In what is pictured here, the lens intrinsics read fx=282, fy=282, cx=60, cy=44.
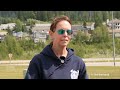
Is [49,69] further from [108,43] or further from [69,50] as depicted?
[108,43]

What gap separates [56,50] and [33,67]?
0.59 ft

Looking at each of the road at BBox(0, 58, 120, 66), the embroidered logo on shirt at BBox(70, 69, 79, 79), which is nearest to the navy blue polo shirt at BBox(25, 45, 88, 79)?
the embroidered logo on shirt at BBox(70, 69, 79, 79)

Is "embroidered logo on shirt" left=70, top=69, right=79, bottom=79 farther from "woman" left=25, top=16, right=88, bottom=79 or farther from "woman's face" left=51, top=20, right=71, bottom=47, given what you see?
"woman's face" left=51, top=20, right=71, bottom=47

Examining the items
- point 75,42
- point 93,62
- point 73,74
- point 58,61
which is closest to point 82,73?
point 73,74

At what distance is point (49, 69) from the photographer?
1.66 m

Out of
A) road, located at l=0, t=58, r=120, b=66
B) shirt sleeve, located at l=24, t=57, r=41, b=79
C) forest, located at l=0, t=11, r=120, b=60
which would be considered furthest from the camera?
road, located at l=0, t=58, r=120, b=66

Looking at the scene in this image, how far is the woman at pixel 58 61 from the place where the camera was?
1.66m

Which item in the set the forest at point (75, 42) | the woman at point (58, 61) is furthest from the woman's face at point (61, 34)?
the forest at point (75, 42)

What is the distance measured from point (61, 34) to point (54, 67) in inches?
7.9

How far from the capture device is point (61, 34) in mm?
1672

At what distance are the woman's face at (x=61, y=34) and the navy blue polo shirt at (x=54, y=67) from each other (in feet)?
0.24

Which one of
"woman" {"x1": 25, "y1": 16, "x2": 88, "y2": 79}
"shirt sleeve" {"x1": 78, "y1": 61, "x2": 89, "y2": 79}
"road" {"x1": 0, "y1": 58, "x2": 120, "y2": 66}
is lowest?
"road" {"x1": 0, "y1": 58, "x2": 120, "y2": 66}

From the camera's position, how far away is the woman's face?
1675 mm
